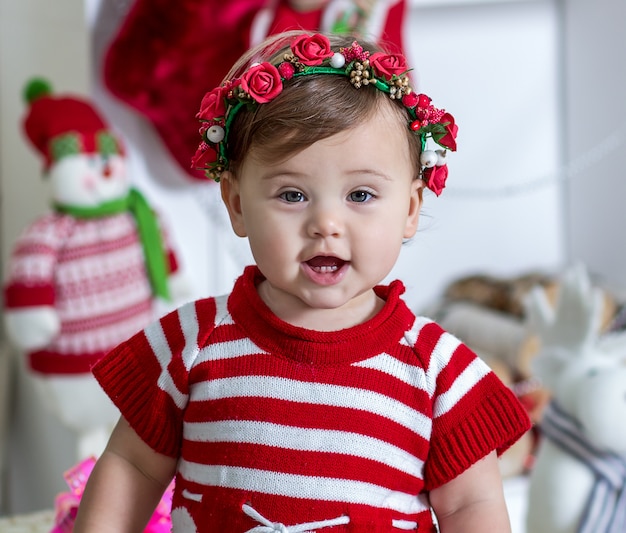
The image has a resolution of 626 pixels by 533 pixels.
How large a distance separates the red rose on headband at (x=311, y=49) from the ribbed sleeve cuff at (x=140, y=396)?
0.94 feet

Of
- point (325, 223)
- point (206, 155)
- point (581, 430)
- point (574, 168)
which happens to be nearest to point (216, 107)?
point (206, 155)

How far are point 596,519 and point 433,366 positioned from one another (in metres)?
0.62

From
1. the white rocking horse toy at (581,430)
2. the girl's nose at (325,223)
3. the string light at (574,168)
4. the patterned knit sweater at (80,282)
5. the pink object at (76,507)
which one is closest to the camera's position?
the girl's nose at (325,223)

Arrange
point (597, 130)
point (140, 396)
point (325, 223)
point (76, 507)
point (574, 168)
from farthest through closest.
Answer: point (597, 130)
point (574, 168)
point (76, 507)
point (140, 396)
point (325, 223)

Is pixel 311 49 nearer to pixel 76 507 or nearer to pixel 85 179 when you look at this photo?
pixel 76 507

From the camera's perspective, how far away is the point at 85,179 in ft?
5.50

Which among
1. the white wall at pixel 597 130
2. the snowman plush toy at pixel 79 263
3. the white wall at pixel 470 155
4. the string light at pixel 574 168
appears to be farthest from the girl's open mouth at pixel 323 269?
the white wall at pixel 597 130

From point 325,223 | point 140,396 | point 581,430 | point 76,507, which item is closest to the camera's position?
point 325,223

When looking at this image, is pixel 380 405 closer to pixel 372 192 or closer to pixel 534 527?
pixel 372 192

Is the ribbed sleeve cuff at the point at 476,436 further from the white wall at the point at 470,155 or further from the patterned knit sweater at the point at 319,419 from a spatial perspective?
the white wall at the point at 470,155

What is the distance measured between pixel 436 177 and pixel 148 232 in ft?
3.37

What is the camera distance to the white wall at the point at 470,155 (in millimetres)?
2135

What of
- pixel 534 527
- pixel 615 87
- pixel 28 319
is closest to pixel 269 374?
pixel 534 527

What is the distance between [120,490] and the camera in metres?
0.82
